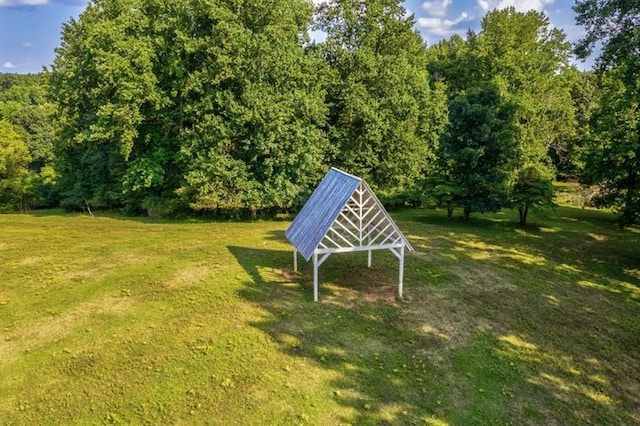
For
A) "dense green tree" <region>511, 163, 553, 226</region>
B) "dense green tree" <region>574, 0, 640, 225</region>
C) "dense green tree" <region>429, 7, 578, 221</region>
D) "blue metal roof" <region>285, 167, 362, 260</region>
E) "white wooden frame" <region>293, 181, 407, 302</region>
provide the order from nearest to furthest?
"blue metal roof" <region>285, 167, 362, 260</region>
"white wooden frame" <region>293, 181, 407, 302</region>
"dense green tree" <region>574, 0, 640, 225</region>
"dense green tree" <region>511, 163, 553, 226</region>
"dense green tree" <region>429, 7, 578, 221</region>

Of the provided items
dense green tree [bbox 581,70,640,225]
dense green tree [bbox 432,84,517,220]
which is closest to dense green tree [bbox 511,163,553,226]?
dense green tree [bbox 432,84,517,220]

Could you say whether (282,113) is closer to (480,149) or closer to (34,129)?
(480,149)

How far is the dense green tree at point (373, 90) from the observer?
25.6m

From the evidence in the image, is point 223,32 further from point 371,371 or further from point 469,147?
point 371,371

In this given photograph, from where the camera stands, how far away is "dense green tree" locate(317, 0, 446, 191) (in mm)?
25578

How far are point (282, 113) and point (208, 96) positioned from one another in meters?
3.86

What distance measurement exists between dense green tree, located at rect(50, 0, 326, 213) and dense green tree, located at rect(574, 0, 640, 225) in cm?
1310

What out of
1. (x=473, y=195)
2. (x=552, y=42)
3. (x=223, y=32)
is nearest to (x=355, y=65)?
(x=223, y=32)

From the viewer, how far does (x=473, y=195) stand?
73.5 feet

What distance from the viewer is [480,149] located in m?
21.1

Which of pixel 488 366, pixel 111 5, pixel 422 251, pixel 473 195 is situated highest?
pixel 111 5

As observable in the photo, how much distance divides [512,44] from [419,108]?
10200mm

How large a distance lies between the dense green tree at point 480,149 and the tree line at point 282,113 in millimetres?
67

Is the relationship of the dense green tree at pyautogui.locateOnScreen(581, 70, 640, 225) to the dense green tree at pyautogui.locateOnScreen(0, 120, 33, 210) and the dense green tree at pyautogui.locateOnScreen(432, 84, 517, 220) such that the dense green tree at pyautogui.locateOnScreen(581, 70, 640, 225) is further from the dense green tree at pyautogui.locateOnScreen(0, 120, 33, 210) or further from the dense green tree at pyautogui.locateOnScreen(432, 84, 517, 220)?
the dense green tree at pyautogui.locateOnScreen(0, 120, 33, 210)
